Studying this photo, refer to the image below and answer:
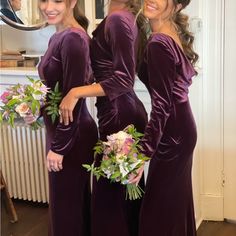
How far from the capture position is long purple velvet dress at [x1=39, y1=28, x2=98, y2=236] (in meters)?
1.87

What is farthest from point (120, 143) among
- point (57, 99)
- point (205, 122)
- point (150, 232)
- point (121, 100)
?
point (205, 122)

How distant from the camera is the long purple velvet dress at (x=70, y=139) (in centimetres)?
187

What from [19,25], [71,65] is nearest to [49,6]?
[71,65]

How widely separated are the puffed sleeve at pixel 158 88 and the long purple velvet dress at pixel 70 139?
11.5 inches

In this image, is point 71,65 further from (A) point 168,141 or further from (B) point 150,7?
(A) point 168,141

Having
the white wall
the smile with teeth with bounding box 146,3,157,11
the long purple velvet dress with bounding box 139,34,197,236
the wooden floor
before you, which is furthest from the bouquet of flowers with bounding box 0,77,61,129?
the wooden floor

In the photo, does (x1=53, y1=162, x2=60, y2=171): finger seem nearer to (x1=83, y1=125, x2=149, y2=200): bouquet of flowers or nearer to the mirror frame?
(x1=83, y1=125, x2=149, y2=200): bouquet of flowers

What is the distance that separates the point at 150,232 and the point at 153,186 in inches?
8.8

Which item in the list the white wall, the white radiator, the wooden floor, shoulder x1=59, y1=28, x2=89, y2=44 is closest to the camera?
shoulder x1=59, y1=28, x2=89, y2=44

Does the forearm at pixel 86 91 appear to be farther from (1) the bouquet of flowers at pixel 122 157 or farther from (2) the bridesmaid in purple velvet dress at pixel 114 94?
(1) the bouquet of flowers at pixel 122 157

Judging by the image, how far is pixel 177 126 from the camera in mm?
1885

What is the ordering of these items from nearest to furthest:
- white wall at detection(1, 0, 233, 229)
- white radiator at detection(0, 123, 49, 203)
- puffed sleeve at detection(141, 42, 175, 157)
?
puffed sleeve at detection(141, 42, 175, 157)
white wall at detection(1, 0, 233, 229)
white radiator at detection(0, 123, 49, 203)

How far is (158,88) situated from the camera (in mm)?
1772

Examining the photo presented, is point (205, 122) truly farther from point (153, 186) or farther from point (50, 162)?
point (50, 162)
